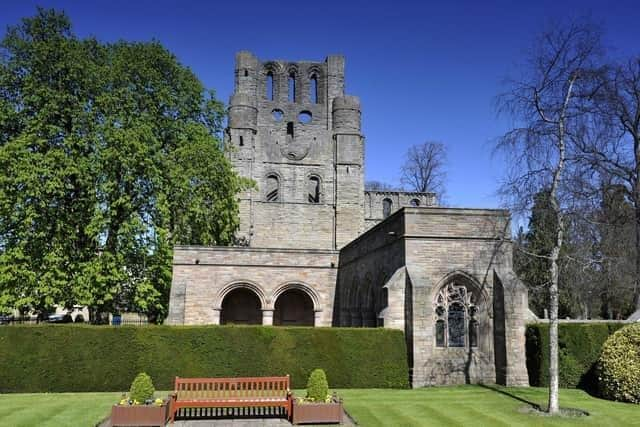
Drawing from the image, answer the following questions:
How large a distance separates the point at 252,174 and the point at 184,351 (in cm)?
2361

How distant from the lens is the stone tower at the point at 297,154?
124 feet

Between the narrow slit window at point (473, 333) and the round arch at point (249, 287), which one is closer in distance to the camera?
the narrow slit window at point (473, 333)

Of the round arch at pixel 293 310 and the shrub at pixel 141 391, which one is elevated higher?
the round arch at pixel 293 310

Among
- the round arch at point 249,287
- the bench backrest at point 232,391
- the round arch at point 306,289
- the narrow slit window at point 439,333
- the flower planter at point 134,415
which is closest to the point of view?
the flower planter at point 134,415

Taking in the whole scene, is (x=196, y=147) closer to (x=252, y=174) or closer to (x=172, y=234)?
(x=172, y=234)

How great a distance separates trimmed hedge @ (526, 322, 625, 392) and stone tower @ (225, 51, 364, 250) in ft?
73.5

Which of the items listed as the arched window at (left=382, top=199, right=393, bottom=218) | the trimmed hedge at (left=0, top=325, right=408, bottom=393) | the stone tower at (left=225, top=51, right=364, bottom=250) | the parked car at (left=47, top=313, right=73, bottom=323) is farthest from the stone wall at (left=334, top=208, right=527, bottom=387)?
the arched window at (left=382, top=199, right=393, bottom=218)

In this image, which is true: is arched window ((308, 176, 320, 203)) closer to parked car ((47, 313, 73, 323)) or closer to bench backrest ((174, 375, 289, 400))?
parked car ((47, 313, 73, 323))

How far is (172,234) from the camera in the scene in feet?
85.0

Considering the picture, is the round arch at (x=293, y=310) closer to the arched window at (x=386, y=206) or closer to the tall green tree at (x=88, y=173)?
the tall green tree at (x=88, y=173)

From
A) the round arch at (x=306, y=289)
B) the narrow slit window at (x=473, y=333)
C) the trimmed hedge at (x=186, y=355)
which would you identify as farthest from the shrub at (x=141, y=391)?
the round arch at (x=306, y=289)

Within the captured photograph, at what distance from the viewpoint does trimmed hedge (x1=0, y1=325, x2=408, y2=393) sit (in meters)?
14.9

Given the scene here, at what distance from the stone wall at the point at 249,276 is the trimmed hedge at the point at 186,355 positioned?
357 inches

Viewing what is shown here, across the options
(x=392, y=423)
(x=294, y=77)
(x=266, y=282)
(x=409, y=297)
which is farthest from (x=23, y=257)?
(x=294, y=77)
